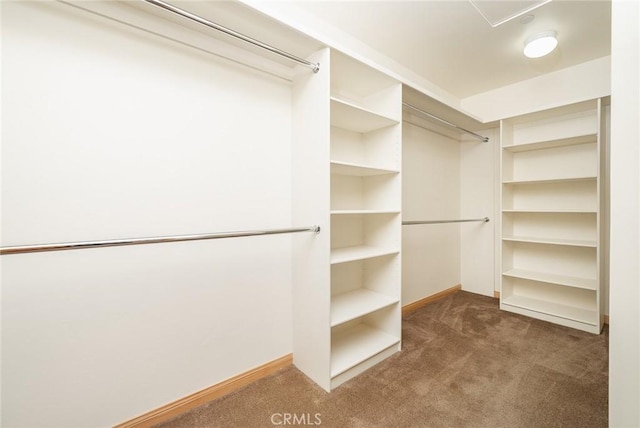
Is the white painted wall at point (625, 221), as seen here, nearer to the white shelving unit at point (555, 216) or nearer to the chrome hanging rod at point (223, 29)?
the chrome hanging rod at point (223, 29)

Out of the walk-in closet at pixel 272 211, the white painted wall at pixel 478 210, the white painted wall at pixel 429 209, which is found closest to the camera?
the walk-in closet at pixel 272 211

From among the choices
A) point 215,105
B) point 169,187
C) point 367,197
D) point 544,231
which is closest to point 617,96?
point 367,197

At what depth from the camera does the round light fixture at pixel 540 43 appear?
2.10 m

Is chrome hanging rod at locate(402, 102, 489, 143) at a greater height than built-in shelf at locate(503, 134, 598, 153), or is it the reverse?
chrome hanging rod at locate(402, 102, 489, 143)

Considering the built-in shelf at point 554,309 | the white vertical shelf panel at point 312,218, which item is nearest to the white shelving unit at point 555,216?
the built-in shelf at point 554,309

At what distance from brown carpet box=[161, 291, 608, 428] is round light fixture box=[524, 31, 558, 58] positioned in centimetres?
246

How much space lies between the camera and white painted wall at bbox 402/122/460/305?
2.76 m

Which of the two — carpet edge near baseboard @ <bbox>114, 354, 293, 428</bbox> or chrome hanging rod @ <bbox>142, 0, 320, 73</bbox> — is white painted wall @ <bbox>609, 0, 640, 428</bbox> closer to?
chrome hanging rod @ <bbox>142, 0, 320, 73</bbox>

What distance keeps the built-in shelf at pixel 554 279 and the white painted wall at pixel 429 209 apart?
2.21 feet

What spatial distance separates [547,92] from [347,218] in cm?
266

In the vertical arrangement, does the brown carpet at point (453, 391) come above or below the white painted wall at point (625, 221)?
below

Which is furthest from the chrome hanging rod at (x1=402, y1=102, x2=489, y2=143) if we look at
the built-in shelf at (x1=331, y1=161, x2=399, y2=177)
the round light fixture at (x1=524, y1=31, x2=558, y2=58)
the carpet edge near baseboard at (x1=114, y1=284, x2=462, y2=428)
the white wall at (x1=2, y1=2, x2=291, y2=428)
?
the carpet edge near baseboard at (x1=114, y1=284, x2=462, y2=428)

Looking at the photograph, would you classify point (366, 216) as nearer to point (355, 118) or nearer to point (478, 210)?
point (355, 118)

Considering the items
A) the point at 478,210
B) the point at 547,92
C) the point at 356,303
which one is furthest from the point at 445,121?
the point at 356,303
